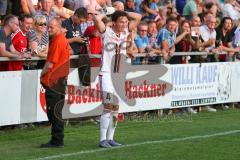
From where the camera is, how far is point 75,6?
1616cm

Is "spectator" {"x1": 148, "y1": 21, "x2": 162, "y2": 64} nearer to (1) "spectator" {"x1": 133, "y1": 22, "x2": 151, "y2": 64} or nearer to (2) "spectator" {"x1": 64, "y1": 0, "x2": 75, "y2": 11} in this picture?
(1) "spectator" {"x1": 133, "y1": 22, "x2": 151, "y2": 64}

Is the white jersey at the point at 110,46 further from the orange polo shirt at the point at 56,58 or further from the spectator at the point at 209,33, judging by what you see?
the spectator at the point at 209,33

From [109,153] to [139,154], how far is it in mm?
448

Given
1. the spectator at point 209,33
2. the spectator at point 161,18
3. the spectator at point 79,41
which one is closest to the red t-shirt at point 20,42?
the spectator at point 79,41

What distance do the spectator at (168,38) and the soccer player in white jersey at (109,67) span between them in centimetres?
440

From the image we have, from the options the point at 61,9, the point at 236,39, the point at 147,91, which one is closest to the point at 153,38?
the point at 147,91

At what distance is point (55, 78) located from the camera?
37.0 feet

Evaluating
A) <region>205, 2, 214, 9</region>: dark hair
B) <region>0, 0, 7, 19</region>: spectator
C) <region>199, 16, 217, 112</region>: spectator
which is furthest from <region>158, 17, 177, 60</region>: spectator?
<region>205, 2, 214, 9</region>: dark hair

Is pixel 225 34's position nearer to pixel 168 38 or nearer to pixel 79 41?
pixel 168 38

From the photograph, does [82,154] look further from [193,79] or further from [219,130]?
[193,79]

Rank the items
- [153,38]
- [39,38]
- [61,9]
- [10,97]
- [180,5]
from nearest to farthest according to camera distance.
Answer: [10,97] < [39,38] < [61,9] < [153,38] < [180,5]

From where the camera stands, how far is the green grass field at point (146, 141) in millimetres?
10609

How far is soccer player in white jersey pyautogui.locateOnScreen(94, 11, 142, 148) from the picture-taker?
37.3 ft

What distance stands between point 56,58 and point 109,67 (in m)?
0.90
